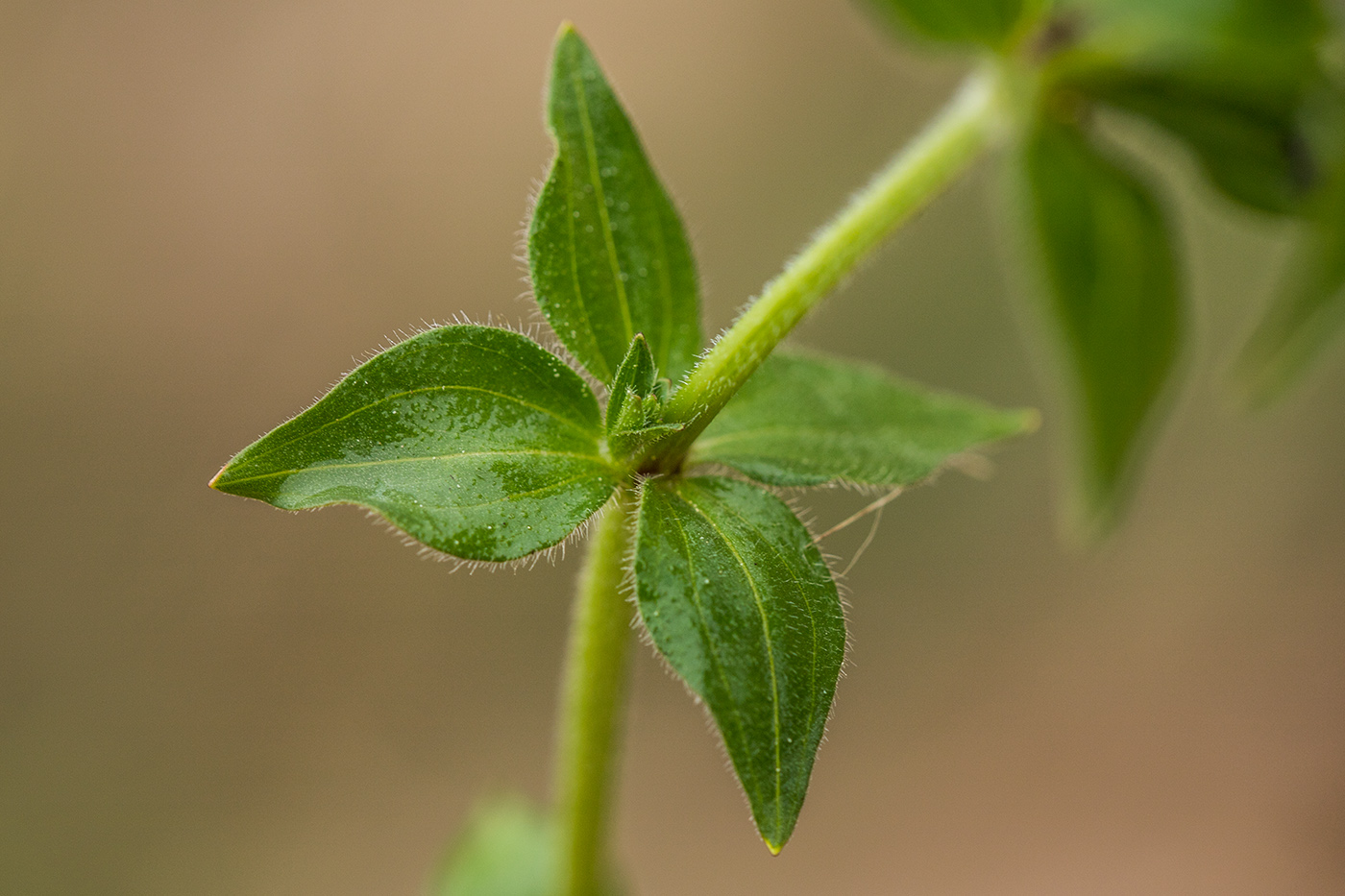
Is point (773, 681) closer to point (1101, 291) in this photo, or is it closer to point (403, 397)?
point (403, 397)

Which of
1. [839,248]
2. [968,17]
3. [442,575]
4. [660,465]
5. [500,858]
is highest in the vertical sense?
[968,17]

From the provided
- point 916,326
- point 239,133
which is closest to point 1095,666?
point 916,326

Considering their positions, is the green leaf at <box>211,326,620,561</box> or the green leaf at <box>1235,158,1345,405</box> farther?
the green leaf at <box>1235,158,1345,405</box>

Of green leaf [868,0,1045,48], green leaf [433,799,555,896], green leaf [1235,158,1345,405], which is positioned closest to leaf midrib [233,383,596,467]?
green leaf [433,799,555,896]

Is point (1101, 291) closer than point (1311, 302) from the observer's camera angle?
No

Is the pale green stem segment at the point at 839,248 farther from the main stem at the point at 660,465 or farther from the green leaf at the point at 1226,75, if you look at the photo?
the green leaf at the point at 1226,75

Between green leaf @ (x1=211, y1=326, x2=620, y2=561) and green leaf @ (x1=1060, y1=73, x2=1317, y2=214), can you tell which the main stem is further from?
green leaf @ (x1=1060, y1=73, x2=1317, y2=214)

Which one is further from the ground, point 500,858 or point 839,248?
point 839,248

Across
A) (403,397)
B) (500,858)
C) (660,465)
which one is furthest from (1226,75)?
(500,858)
